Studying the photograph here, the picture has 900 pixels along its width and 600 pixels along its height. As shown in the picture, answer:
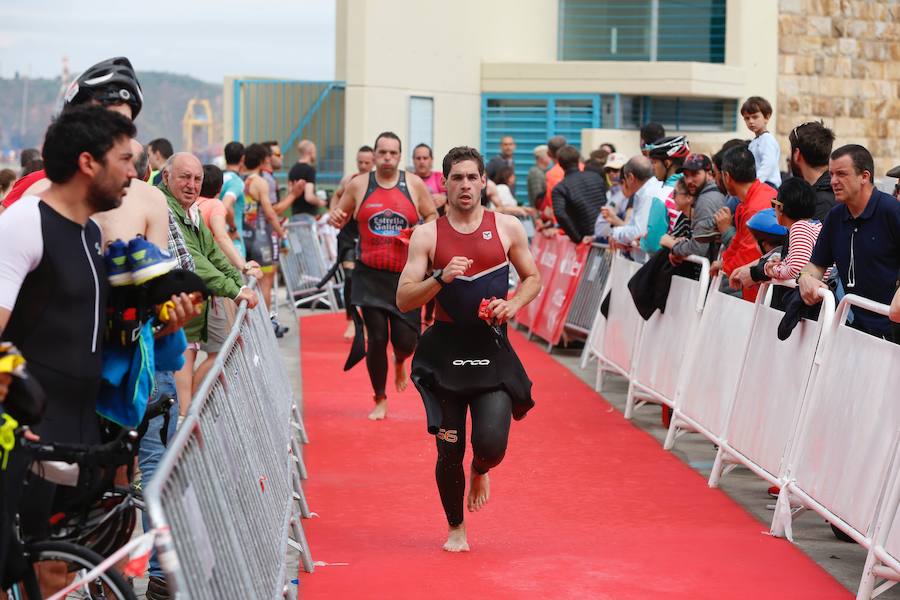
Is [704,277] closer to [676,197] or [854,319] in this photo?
[676,197]

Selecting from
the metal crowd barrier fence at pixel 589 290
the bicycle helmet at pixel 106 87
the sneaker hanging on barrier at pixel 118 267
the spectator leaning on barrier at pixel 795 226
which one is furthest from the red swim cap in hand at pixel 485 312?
the metal crowd barrier fence at pixel 589 290

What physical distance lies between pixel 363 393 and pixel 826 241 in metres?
5.83

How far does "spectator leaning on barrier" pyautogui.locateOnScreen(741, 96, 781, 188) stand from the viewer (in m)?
11.9

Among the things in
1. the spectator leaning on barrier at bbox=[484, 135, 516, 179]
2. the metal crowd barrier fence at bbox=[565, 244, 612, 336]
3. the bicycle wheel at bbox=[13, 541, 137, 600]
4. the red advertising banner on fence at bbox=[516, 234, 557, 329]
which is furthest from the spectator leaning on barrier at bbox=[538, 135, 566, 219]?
the bicycle wheel at bbox=[13, 541, 137, 600]

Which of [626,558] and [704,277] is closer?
[626,558]

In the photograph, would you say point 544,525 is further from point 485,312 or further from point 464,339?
point 485,312

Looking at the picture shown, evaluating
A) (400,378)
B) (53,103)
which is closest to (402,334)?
(400,378)

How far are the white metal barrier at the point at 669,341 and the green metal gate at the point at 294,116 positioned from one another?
646 inches

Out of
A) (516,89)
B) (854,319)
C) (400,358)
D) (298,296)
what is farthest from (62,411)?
(516,89)

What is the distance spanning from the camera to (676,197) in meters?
10.9

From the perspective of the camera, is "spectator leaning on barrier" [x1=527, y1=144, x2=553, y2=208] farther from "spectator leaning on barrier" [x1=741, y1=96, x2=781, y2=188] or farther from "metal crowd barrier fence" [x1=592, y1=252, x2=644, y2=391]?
"spectator leaning on barrier" [x1=741, y1=96, x2=781, y2=188]

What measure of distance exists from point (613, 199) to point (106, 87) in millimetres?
9430

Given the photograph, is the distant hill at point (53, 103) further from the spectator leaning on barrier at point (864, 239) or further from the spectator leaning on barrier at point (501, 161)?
the spectator leaning on barrier at point (864, 239)

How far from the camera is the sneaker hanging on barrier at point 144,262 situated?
14.9 ft
